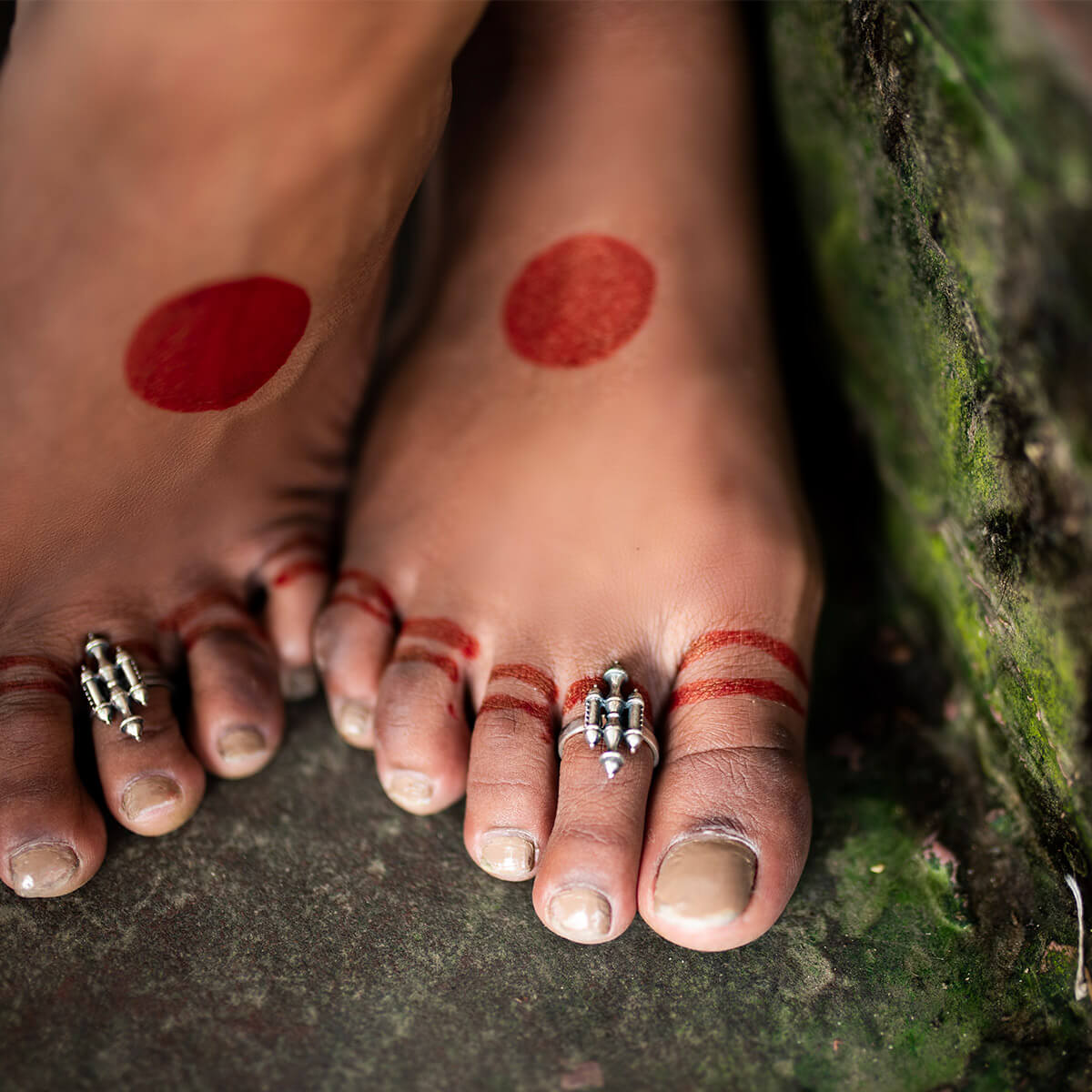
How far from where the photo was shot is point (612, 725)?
0.79 metres

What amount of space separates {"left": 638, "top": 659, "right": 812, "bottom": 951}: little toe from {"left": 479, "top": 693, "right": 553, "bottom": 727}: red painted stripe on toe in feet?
0.33

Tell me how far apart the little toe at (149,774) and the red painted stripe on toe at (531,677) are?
0.26 meters

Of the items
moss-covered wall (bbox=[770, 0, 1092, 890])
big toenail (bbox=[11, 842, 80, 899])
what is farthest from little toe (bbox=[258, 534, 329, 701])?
moss-covered wall (bbox=[770, 0, 1092, 890])

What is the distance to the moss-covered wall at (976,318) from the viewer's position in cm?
54

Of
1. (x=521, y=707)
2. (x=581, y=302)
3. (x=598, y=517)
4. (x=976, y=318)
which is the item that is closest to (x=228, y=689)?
(x=521, y=707)

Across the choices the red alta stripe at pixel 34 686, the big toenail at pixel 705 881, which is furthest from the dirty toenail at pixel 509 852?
the red alta stripe at pixel 34 686

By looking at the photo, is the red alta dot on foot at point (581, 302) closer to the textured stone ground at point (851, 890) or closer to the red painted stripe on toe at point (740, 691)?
the textured stone ground at point (851, 890)

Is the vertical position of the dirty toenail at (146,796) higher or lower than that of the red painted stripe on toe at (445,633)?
lower

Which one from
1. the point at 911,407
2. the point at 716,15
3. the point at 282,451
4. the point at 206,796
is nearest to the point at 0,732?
the point at 206,796

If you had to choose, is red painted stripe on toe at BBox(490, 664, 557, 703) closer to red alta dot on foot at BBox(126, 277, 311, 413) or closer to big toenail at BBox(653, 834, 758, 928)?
big toenail at BBox(653, 834, 758, 928)

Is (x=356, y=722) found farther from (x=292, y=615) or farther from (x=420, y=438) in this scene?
(x=420, y=438)

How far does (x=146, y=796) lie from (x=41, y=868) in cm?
9

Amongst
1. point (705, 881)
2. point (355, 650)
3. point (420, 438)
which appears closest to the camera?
point (705, 881)

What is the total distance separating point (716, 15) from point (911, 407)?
493 millimetres
